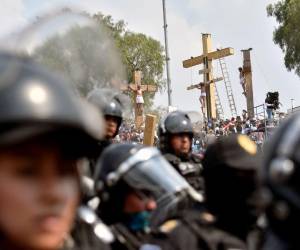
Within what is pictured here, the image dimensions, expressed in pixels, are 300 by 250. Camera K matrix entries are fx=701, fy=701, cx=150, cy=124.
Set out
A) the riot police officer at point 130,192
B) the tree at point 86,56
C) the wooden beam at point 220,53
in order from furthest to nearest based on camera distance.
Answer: the wooden beam at point 220,53, the riot police officer at point 130,192, the tree at point 86,56

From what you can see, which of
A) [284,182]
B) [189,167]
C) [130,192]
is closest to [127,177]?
[130,192]

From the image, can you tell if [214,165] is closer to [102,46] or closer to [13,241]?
[102,46]

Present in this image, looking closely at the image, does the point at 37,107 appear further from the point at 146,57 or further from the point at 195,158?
the point at 146,57

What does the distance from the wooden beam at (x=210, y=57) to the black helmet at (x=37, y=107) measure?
31.4 meters

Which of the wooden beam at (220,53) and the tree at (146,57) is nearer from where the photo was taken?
the wooden beam at (220,53)

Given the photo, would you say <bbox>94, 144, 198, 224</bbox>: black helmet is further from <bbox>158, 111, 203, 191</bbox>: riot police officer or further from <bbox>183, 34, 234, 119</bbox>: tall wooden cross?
<bbox>183, 34, 234, 119</bbox>: tall wooden cross

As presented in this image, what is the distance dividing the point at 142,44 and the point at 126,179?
53453 millimetres

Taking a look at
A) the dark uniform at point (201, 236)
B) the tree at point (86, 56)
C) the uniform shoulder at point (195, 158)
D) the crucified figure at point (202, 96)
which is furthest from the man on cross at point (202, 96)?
the dark uniform at point (201, 236)

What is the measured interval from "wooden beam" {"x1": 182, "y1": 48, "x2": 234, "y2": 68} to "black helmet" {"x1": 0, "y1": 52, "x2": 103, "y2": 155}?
3144cm

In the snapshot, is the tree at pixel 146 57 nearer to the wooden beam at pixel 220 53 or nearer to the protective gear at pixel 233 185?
the wooden beam at pixel 220 53

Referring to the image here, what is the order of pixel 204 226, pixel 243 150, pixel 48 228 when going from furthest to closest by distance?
pixel 243 150, pixel 204 226, pixel 48 228

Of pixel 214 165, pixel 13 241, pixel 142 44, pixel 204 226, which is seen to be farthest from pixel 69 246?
pixel 142 44

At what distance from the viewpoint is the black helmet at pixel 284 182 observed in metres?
1.89

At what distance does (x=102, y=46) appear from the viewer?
262 cm
